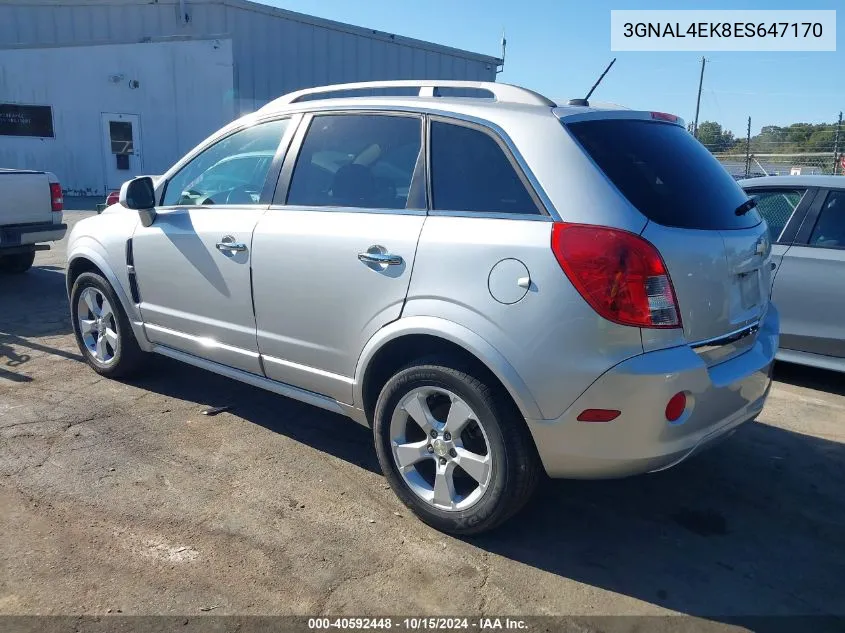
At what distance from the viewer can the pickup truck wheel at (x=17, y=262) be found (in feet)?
29.4

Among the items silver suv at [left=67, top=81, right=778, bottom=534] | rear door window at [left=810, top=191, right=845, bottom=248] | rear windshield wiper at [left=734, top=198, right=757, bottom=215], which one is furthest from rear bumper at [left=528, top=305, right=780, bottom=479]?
rear door window at [left=810, top=191, right=845, bottom=248]

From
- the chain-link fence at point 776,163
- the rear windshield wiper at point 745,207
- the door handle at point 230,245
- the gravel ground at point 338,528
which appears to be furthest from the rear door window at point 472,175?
the chain-link fence at point 776,163

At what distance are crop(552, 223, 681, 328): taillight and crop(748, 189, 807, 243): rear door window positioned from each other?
3.29 meters

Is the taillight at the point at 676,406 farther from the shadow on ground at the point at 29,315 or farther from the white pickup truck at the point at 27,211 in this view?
the white pickup truck at the point at 27,211

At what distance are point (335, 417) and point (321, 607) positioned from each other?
1879 mm

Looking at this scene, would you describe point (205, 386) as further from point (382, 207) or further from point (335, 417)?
point (382, 207)

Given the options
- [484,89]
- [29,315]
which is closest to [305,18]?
[29,315]

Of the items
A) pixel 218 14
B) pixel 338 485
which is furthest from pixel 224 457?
pixel 218 14

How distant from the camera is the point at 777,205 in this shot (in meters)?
5.55

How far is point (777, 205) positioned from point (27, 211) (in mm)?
7770

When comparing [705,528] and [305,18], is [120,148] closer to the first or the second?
[305,18]

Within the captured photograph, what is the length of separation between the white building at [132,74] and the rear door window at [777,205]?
59.4 feet

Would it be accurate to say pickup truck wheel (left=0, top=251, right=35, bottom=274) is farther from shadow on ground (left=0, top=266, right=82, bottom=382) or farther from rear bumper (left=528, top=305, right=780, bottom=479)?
rear bumper (left=528, top=305, right=780, bottom=479)

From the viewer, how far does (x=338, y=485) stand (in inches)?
141
